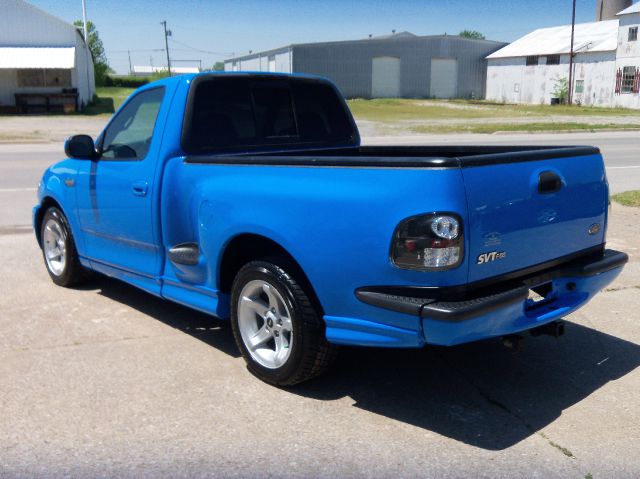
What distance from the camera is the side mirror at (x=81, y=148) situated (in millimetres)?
5180

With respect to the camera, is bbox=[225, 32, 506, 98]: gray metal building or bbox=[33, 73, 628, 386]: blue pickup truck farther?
bbox=[225, 32, 506, 98]: gray metal building

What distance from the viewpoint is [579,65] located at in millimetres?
51469

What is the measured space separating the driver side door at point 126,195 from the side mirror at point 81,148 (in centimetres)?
7

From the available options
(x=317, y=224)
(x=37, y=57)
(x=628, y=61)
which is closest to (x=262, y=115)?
(x=317, y=224)

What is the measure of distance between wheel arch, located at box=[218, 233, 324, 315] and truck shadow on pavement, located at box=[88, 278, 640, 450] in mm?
598

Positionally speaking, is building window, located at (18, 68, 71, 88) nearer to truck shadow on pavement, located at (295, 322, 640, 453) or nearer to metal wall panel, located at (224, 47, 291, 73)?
metal wall panel, located at (224, 47, 291, 73)

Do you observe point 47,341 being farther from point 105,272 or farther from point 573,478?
point 573,478

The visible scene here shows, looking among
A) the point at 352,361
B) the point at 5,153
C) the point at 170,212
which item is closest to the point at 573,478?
the point at 352,361

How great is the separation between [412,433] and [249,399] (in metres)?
0.96

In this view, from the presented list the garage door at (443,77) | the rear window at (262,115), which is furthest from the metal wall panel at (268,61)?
the rear window at (262,115)

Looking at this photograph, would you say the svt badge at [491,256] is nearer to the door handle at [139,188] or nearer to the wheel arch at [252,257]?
the wheel arch at [252,257]

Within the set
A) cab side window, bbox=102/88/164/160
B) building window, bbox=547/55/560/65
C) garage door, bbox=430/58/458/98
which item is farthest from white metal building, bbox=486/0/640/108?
cab side window, bbox=102/88/164/160

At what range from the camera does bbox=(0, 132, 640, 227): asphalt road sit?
10.6 metres

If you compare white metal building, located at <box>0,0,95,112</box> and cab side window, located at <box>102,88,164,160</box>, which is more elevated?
white metal building, located at <box>0,0,95,112</box>
